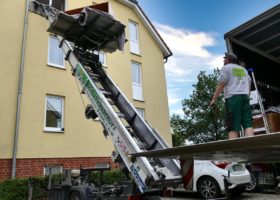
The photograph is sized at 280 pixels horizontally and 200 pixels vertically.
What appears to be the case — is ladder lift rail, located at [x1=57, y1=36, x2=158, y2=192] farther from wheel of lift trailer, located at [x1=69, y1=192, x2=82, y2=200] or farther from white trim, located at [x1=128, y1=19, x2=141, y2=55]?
white trim, located at [x1=128, y1=19, x2=141, y2=55]

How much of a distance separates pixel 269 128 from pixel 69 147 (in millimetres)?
8417

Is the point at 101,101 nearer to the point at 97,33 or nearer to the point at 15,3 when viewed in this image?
the point at 97,33

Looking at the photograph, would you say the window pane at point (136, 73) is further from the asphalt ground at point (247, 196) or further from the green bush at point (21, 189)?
the green bush at point (21, 189)

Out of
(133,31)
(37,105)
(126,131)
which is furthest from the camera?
(133,31)

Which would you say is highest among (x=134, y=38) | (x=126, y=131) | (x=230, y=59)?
(x=134, y=38)

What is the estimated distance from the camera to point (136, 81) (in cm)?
1672

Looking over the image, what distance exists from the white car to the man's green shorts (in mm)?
4892

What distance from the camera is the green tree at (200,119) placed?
38219 mm

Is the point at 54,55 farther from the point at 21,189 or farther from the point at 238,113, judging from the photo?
the point at 238,113

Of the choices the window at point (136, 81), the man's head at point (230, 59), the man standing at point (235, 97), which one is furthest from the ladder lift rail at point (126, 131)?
the window at point (136, 81)

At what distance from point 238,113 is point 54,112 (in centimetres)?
923

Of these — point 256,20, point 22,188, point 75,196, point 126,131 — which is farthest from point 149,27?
point 126,131

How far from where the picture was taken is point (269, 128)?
5.39 meters

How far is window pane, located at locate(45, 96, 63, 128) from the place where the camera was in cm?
1164
